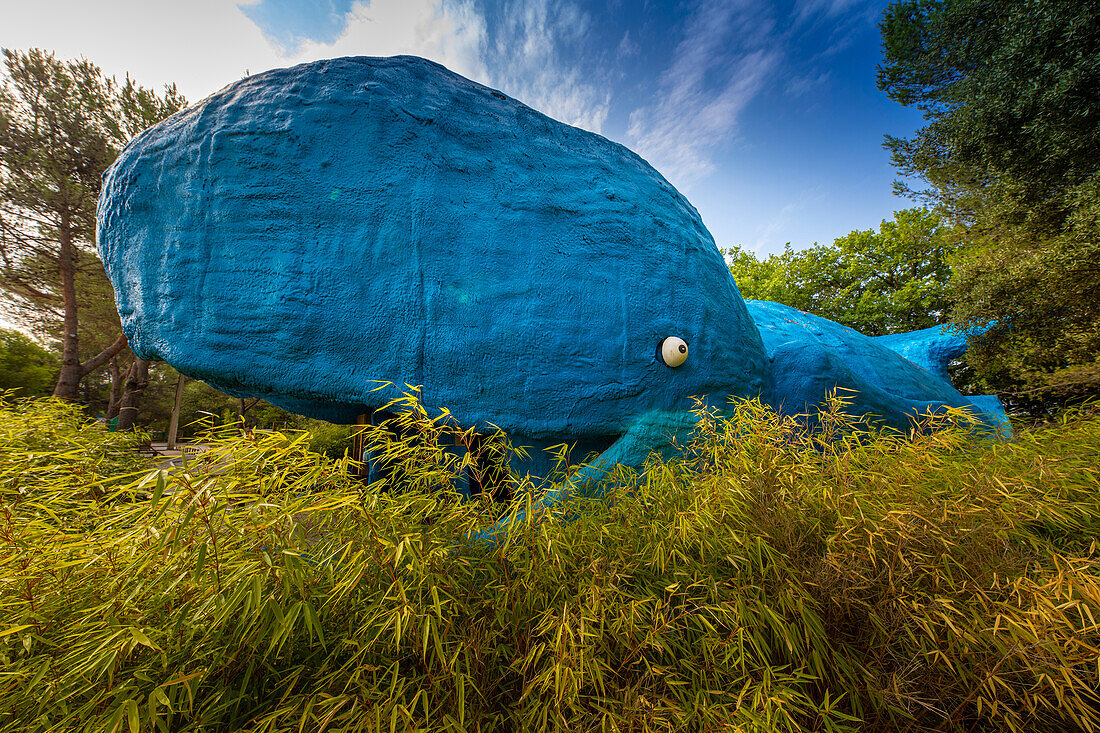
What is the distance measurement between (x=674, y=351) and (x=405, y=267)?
1.75 m

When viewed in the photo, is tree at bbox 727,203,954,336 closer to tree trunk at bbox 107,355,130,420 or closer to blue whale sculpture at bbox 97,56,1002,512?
blue whale sculpture at bbox 97,56,1002,512

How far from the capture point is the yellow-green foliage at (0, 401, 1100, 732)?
890 millimetres

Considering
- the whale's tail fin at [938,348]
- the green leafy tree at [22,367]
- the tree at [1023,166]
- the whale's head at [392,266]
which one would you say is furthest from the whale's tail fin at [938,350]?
the green leafy tree at [22,367]

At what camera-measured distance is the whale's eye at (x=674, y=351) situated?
2490 millimetres

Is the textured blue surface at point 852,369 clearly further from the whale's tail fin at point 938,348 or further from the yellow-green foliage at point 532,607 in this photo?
the yellow-green foliage at point 532,607

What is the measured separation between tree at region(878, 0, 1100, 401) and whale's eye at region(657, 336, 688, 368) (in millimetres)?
4507

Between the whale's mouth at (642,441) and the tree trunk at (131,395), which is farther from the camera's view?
the tree trunk at (131,395)

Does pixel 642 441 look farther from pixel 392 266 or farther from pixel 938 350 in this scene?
pixel 938 350

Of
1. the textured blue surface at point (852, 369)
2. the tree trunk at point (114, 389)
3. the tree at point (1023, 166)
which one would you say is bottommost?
the tree trunk at point (114, 389)

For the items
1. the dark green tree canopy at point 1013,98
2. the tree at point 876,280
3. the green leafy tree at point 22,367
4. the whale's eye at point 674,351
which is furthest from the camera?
the tree at point 876,280

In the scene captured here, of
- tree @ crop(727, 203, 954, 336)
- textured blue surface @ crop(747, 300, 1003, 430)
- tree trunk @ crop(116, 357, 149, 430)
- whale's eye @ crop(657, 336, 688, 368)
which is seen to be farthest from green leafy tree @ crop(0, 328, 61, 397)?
tree @ crop(727, 203, 954, 336)

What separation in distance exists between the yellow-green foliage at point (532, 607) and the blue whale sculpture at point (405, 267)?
97cm

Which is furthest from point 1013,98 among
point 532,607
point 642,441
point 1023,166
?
point 532,607

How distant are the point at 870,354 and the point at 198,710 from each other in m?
5.58
